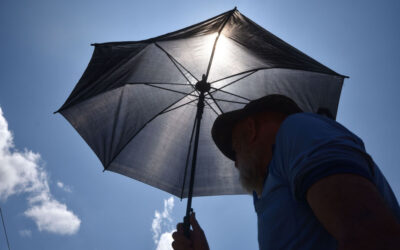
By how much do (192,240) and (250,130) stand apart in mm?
1139

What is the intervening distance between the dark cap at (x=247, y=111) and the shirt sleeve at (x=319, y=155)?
69 centimetres

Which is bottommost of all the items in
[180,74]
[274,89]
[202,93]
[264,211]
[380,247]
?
[380,247]

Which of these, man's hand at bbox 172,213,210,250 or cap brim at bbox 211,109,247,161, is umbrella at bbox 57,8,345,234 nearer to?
cap brim at bbox 211,109,247,161

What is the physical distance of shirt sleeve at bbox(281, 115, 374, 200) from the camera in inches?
28.1

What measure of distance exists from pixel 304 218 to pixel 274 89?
127 inches

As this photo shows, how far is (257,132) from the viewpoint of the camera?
1.56 m

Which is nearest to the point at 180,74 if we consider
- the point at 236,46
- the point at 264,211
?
the point at 236,46

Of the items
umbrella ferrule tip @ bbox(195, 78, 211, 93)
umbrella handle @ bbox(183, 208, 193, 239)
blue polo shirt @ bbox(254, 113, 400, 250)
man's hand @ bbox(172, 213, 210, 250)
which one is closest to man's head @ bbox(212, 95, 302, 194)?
blue polo shirt @ bbox(254, 113, 400, 250)

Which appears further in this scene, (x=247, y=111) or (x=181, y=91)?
(x=181, y=91)

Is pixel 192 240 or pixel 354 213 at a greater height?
pixel 192 240

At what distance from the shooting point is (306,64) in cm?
319

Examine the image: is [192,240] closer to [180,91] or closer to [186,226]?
[186,226]

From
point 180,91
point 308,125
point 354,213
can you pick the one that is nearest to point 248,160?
point 308,125

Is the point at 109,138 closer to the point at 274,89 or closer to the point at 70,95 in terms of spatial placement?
the point at 70,95
